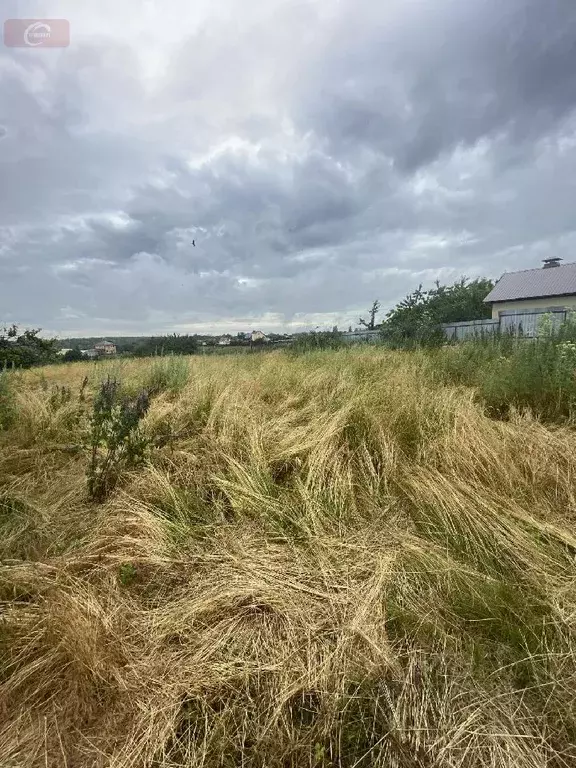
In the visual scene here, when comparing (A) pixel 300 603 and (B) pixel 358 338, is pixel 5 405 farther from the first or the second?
(B) pixel 358 338

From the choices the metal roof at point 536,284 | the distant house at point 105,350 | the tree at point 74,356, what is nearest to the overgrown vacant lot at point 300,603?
the distant house at point 105,350

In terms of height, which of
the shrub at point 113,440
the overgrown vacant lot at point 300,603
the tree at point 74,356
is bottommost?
the overgrown vacant lot at point 300,603

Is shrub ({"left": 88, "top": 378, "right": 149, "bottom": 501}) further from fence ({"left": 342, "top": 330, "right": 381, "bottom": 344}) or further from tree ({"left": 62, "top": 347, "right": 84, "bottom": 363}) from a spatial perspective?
tree ({"left": 62, "top": 347, "right": 84, "bottom": 363})

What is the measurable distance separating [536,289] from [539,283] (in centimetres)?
75

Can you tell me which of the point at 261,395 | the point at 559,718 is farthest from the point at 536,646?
the point at 261,395

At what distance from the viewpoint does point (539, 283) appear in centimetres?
2528

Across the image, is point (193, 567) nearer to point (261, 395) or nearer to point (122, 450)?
point (122, 450)

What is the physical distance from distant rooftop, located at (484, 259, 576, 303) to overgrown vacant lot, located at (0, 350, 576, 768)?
25834 mm

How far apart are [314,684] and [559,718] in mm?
726

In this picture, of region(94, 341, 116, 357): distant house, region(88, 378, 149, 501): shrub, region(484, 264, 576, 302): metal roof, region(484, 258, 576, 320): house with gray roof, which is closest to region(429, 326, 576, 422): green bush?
region(88, 378, 149, 501): shrub

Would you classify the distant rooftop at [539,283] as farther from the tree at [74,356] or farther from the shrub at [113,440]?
the shrub at [113,440]

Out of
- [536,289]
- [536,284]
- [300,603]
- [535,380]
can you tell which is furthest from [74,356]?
[536,284]

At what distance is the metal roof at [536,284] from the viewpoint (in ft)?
78.1

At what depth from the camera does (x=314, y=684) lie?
1.27m
